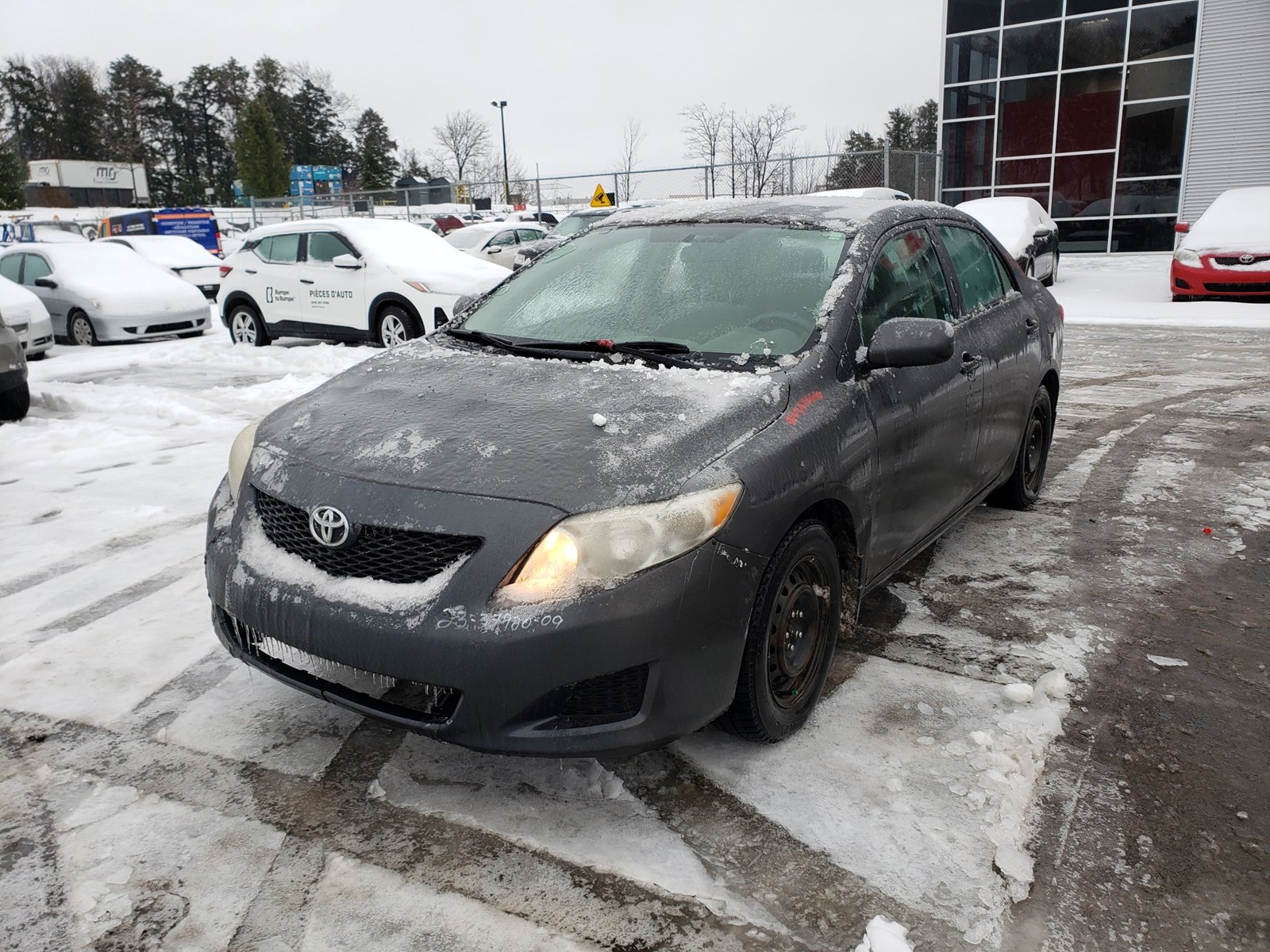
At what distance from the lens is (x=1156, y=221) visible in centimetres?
2295

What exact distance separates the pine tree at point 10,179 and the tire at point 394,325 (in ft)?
231

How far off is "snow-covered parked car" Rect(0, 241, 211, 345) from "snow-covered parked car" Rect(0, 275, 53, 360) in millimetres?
993

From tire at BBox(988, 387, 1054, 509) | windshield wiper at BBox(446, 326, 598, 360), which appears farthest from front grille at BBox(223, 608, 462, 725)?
tire at BBox(988, 387, 1054, 509)

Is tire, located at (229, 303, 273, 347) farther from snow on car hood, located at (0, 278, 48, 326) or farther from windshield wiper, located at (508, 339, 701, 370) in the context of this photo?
windshield wiper, located at (508, 339, 701, 370)

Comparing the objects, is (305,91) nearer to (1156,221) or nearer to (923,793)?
(1156,221)

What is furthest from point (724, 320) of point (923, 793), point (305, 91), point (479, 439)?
point (305, 91)

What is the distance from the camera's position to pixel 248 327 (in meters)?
12.4

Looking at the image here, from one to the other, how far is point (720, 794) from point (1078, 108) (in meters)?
25.4

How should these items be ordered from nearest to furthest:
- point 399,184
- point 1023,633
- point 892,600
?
point 1023,633 → point 892,600 → point 399,184

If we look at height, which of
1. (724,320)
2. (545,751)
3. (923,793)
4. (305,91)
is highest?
(305,91)

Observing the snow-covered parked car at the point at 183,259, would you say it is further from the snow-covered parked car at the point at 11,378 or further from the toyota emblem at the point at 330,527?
the toyota emblem at the point at 330,527

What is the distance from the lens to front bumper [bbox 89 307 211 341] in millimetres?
13195

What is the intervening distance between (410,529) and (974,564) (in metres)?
2.92

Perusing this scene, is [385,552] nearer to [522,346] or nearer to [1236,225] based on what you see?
[522,346]
